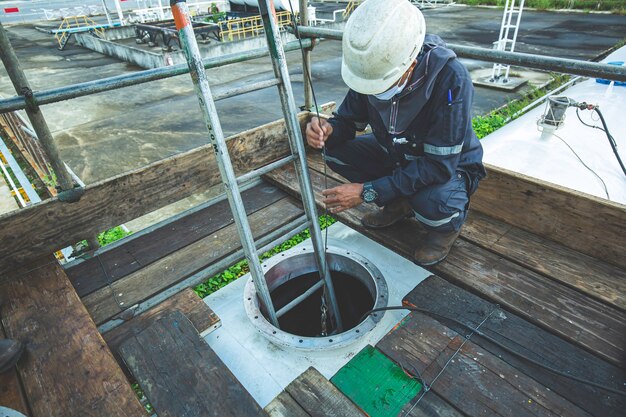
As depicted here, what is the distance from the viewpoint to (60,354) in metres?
1.76

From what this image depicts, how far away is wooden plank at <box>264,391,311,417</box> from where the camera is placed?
5.21 feet

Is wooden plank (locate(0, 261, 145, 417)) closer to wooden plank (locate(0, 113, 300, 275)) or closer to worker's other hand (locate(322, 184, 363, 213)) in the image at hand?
wooden plank (locate(0, 113, 300, 275))

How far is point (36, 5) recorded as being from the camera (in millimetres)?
33531

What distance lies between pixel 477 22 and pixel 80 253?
814 inches

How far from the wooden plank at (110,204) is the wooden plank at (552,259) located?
6.04 feet

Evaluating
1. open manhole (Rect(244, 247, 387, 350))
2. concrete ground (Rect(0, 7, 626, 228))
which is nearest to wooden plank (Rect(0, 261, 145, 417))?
open manhole (Rect(244, 247, 387, 350))

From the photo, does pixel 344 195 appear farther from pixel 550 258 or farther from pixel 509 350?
pixel 550 258

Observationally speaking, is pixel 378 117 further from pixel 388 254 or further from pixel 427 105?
pixel 388 254

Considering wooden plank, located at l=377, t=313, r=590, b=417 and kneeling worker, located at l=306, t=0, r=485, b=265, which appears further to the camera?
kneeling worker, located at l=306, t=0, r=485, b=265

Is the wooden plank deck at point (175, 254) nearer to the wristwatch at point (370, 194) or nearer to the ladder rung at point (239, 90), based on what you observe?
the wristwatch at point (370, 194)

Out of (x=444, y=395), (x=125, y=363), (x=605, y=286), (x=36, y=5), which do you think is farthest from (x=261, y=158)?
(x=36, y=5)

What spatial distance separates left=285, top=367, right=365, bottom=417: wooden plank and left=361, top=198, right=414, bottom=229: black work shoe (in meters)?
1.10

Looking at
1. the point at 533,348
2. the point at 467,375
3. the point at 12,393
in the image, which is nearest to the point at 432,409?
the point at 467,375

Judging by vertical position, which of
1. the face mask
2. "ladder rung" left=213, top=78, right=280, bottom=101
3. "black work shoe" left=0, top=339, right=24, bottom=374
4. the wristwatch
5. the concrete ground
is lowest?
the concrete ground
